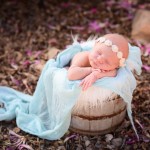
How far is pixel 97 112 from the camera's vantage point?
7.91 feet

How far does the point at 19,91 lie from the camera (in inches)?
118

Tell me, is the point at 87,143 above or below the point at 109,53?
below

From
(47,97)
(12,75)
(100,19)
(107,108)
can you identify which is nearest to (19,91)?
(12,75)

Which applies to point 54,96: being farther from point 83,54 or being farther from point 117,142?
point 117,142

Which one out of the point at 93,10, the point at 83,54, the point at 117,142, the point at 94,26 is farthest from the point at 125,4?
the point at 117,142

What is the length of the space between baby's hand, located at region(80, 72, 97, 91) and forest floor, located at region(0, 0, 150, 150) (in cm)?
46

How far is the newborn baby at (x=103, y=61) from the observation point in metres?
2.26

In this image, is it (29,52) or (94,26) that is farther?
(94,26)

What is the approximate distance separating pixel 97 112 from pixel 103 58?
356 mm

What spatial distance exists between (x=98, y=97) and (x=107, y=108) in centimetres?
12

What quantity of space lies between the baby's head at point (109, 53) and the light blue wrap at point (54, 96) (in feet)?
0.27

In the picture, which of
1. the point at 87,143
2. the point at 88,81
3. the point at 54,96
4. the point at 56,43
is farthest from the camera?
the point at 56,43

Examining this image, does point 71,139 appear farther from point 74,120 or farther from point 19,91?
point 19,91

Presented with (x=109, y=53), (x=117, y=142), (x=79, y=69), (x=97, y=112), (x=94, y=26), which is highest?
(x=109, y=53)
